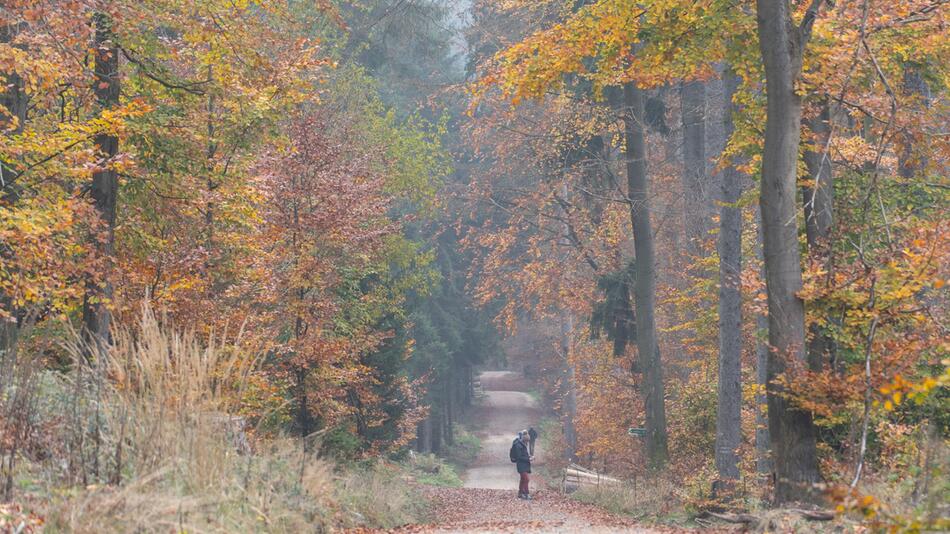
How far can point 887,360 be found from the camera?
7.33 metres

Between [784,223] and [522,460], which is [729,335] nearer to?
[784,223]

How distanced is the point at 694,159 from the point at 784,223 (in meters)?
14.0

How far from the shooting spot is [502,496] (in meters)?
23.2

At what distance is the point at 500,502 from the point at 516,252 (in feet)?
95.8

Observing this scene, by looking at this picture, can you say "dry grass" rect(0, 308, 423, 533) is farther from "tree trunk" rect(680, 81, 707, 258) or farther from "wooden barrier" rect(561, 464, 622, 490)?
"wooden barrier" rect(561, 464, 622, 490)

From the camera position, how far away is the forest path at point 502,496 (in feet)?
38.7

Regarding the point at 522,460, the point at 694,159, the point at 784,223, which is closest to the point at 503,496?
the point at 522,460

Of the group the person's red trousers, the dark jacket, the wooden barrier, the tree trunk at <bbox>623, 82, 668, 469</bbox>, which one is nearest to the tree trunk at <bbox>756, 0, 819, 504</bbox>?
the tree trunk at <bbox>623, 82, 668, 469</bbox>

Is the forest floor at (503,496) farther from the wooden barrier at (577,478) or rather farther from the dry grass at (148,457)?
the dry grass at (148,457)

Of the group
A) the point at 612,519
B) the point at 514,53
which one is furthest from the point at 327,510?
the point at 612,519

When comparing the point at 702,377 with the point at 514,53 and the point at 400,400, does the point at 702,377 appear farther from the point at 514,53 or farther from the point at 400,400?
the point at 514,53

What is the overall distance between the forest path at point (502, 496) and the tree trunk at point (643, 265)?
2.55m

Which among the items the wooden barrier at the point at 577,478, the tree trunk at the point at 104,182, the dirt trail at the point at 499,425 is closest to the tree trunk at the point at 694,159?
the wooden barrier at the point at 577,478

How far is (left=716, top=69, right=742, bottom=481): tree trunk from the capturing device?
1505 centimetres
